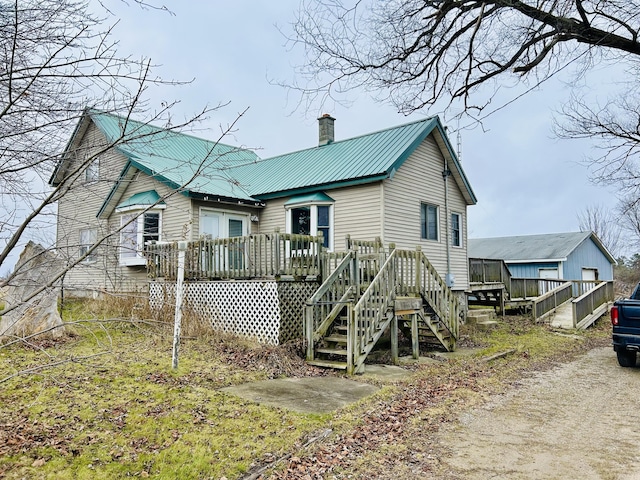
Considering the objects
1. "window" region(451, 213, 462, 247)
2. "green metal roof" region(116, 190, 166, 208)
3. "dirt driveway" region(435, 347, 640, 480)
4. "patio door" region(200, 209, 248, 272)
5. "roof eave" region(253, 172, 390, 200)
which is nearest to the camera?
"dirt driveway" region(435, 347, 640, 480)

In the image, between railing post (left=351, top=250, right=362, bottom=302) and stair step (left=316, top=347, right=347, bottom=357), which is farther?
railing post (left=351, top=250, right=362, bottom=302)

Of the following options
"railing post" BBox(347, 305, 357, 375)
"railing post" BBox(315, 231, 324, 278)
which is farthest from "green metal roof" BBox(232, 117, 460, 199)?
"railing post" BBox(347, 305, 357, 375)

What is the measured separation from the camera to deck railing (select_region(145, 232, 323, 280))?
11.2 m

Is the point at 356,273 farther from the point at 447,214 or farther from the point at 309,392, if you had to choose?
the point at 447,214

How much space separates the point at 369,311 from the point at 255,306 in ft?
9.20

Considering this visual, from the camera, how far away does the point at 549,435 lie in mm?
6016

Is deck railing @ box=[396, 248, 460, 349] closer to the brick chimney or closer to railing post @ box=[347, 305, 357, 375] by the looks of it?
railing post @ box=[347, 305, 357, 375]

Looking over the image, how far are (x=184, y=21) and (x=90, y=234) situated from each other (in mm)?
2368

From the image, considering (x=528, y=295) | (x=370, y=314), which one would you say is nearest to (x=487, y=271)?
(x=528, y=295)

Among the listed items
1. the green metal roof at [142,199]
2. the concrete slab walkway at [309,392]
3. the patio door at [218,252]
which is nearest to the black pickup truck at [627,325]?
the concrete slab walkway at [309,392]

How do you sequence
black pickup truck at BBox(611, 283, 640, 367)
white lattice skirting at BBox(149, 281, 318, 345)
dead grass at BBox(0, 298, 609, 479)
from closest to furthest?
dead grass at BBox(0, 298, 609, 479) < black pickup truck at BBox(611, 283, 640, 367) < white lattice skirting at BBox(149, 281, 318, 345)

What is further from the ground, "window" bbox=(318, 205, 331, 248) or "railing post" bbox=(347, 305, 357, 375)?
"window" bbox=(318, 205, 331, 248)

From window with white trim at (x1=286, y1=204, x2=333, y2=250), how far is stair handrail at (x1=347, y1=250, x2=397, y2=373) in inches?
190

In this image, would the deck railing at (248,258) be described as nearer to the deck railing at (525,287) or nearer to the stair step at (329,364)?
the stair step at (329,364)
